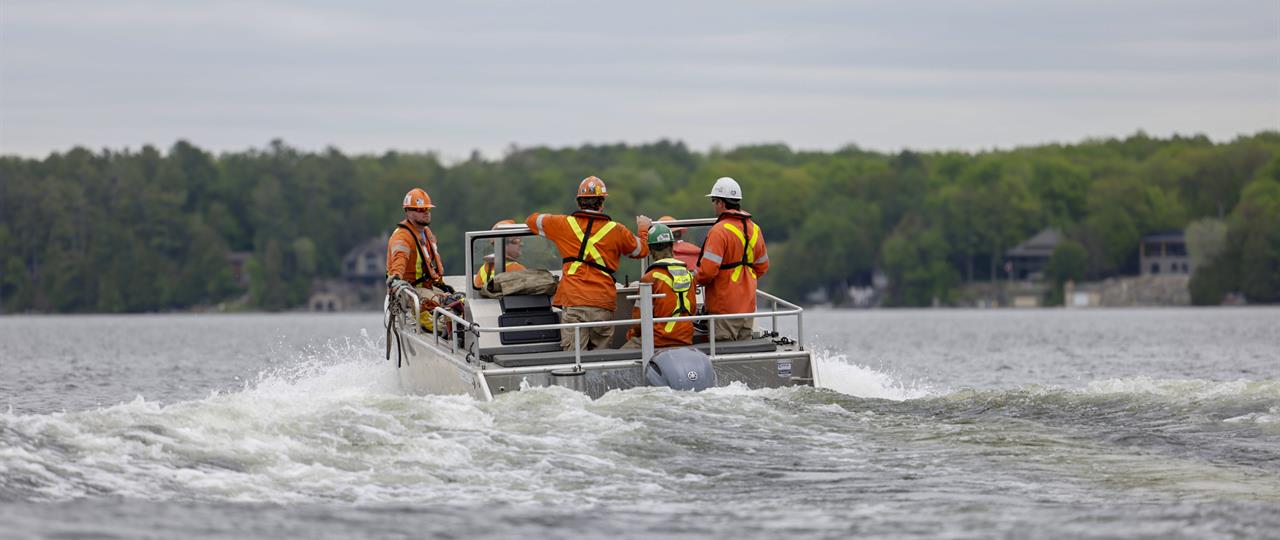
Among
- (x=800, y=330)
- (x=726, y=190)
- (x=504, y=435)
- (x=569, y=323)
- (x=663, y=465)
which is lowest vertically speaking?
(x=663, y=465)

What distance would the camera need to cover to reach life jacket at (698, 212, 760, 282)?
16234 mm

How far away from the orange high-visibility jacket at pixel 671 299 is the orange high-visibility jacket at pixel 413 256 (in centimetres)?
304

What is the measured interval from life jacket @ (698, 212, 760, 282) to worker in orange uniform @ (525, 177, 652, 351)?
796 mm

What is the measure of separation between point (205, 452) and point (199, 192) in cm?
16489

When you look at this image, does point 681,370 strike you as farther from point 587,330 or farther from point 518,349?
point 518,349

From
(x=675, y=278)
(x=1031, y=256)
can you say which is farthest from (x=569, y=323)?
(x=1031, y=256)

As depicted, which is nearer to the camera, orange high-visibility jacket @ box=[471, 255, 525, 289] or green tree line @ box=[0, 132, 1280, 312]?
orange high-visibility jacket @ box=[471, 255, 525, 289]

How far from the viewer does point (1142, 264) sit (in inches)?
5945

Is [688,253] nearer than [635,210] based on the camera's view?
Yes

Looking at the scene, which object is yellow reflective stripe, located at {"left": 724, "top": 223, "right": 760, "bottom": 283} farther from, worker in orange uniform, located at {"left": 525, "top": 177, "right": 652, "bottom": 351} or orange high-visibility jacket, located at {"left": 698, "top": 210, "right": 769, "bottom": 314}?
worker in orange uniform, located at {"left": 525, "top": 177, "right": 652, "bottom": 351}

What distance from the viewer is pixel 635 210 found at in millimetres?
165000

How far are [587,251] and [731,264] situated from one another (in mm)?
1324

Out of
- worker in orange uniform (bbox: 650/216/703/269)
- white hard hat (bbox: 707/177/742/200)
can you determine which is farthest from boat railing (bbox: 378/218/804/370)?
white hard hat (bbox: 707/177/742/200)

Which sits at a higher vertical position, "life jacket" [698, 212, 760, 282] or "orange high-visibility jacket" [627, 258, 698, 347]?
"life jacket" [698, 212, 760, 282]
